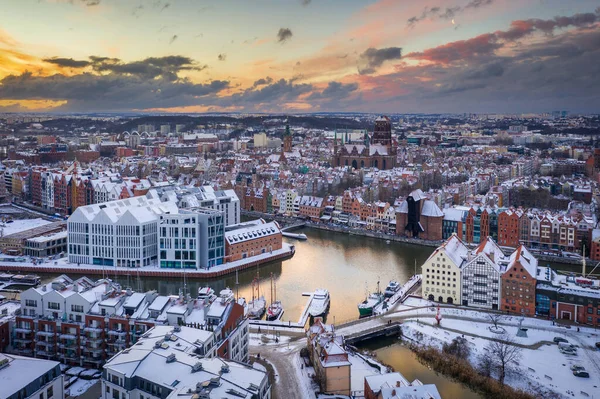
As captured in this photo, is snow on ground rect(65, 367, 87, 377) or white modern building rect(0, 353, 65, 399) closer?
white modern building rect(0, 353, 65, 399)

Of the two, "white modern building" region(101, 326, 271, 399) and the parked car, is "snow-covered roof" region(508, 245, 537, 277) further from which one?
"white modern building" region(101, 326, 271, 399)

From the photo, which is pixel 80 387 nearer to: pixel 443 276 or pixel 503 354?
pixel 503 354

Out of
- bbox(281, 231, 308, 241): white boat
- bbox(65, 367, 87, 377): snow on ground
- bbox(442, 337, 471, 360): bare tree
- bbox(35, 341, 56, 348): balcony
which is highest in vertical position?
bbox(281, 231, 308, 241): white boat

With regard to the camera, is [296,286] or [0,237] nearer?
[296,286]

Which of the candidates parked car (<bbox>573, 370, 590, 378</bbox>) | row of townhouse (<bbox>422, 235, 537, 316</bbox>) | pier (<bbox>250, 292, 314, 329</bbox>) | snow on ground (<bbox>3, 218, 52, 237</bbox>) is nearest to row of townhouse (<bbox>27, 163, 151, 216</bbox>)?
Answer: snow on ground (<bbox>3, 218, 52, 237</bbox>)

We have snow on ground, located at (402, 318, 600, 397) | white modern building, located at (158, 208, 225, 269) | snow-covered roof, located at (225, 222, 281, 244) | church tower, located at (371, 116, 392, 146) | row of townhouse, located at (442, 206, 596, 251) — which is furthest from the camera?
church tower, located at (371, 116, 392, 146)

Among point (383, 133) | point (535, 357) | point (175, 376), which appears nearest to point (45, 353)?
point (175, 376)

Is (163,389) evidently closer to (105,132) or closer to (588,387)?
(588,387)

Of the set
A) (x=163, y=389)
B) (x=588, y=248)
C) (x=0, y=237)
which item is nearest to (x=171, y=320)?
(x=163, y=389)
